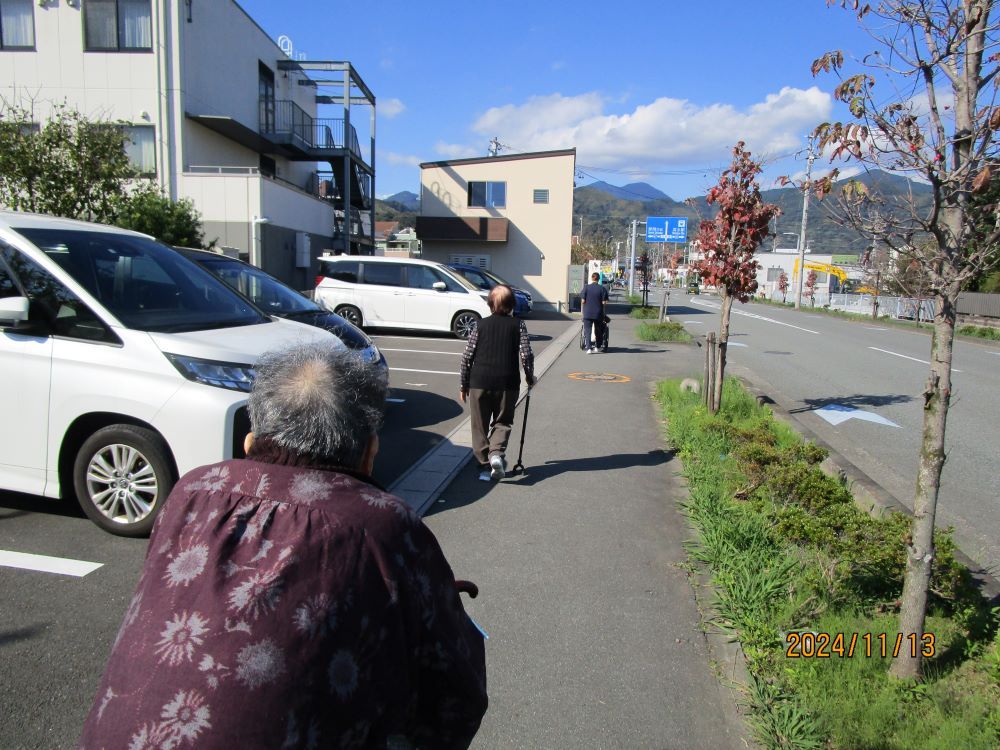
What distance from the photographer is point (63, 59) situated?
19219 mm

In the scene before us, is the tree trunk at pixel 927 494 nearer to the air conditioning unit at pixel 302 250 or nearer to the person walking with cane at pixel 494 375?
the person walking with cane at pixel 494 375

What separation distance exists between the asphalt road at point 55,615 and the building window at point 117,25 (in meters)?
17.8

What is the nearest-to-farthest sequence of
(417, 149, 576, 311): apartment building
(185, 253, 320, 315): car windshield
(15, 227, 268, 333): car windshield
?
(15, 227, 268, 333): car windshield < (185, 253, 320, 315): car windshield < (417, 149, 576, 311): apartment building

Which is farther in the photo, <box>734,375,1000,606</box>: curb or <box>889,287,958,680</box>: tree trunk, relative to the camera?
<box>734,375,1000,606</box>: curb

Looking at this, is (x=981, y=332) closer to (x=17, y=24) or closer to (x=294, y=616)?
(x=294, y=616)

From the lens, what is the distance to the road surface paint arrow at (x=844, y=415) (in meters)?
9.69

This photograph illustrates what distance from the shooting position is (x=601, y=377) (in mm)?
12352

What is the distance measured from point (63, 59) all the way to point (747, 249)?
62.4 ft

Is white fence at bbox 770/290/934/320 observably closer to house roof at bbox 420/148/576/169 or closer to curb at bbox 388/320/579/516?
house roof at bbox 420/148/576/169

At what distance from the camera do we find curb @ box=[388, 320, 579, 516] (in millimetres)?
5742

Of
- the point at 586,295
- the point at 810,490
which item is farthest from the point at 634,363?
the point at 810,490

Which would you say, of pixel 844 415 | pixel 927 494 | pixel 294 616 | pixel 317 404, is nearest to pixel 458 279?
pixel 844 415
